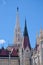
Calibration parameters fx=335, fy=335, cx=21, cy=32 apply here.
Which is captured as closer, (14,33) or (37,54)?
(37,54)

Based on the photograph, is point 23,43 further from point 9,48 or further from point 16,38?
point 16,38

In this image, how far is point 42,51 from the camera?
209 ft

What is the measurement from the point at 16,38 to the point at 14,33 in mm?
2416

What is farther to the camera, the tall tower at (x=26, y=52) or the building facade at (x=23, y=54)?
the tall tower at (x=26, y=52)

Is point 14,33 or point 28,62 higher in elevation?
point 14,33

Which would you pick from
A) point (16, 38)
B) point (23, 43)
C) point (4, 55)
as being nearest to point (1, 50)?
point (4, 55)

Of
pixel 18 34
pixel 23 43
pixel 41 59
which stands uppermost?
pixel 18 34

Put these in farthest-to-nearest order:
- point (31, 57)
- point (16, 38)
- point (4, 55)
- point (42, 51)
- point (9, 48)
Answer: point (16, 38) → point (9, 48) → point (4, 55) → point (31, 57) → point (42, 51)

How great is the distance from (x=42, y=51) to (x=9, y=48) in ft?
87.5

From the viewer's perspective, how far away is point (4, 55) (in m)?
80.3

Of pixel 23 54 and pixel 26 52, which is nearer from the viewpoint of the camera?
pixel 26 52

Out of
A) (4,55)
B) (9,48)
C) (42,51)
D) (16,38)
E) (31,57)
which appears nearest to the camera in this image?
(42,51)

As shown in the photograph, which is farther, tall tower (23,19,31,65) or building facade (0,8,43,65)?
tall tower (23,19,31,65)

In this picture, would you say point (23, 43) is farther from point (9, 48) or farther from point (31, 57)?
point (9, 48)
